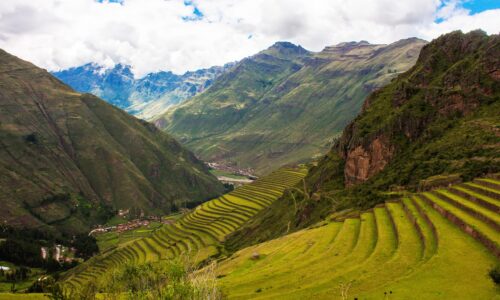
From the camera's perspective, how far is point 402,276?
4125 centimetres

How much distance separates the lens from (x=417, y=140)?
99.7 metres

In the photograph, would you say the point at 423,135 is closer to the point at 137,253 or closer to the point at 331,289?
the point at 331,289

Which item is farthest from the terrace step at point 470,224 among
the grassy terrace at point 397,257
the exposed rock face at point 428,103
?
the exposed rock face at point 428,103

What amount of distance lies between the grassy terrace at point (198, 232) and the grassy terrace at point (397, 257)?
73.0m

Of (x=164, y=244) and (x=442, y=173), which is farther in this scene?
(x=164, y=244)

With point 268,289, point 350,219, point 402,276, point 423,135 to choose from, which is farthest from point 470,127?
point 268,289

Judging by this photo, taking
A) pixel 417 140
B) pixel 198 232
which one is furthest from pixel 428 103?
pixel 198 232

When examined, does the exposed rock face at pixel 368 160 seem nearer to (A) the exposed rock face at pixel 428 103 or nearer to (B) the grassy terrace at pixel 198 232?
(A) the exposed rock face at pixel 428 103

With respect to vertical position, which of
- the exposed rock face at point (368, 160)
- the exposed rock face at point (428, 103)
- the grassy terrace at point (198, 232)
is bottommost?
the grassy terrace at point (198, 232)

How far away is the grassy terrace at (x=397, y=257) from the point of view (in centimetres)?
3875

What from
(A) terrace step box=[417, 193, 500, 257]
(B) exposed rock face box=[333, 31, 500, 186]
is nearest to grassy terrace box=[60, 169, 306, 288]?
(B) exposed rock face box=[333, 31, 500, 186]

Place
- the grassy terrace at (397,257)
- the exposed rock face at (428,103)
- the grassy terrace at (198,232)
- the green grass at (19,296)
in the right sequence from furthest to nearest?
1. the grassy terrace at (198,232)
2. the exposed rock face at (428,103)
3. the green grass at (19,296)
4. the grassy terrace at (397,257)

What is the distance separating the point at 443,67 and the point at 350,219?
6954 cm

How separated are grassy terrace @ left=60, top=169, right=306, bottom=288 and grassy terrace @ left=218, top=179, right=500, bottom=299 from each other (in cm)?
7300
